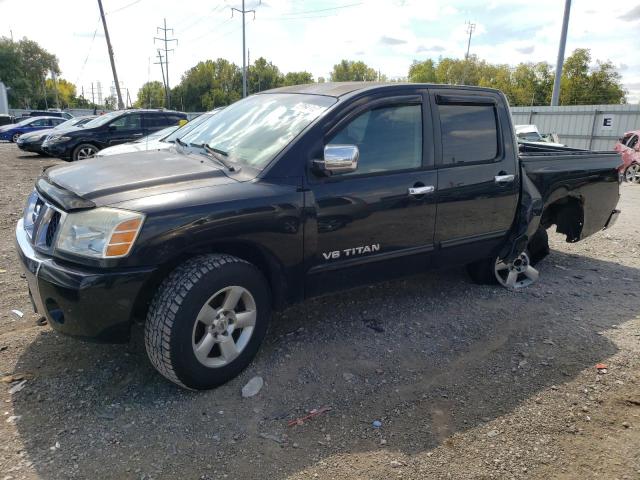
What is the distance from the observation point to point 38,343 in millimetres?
3488

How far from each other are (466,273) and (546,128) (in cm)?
2176

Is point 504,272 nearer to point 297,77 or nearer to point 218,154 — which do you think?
point 218,154

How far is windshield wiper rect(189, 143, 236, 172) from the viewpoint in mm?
3307

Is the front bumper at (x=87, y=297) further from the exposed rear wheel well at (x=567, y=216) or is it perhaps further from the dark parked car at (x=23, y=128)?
the dark parked car at (x=23, y=128)

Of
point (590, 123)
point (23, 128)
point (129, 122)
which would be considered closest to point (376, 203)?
point (129, 122)

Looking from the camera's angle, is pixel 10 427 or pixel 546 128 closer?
pixel 10 427

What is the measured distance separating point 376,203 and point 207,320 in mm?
1400

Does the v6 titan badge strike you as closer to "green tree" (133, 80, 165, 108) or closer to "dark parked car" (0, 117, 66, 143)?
"dark parked car" (0, 117, 66, 143)

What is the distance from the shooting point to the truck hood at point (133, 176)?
283cm

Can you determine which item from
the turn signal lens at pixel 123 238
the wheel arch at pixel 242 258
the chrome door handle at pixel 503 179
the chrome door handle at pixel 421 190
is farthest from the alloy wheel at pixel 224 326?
the chrome door handle at pixel 503 179

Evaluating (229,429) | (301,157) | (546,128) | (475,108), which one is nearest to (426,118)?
(475,108)

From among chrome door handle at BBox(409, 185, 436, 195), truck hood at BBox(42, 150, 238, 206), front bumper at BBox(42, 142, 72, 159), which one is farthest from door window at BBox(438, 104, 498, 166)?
front bumper at BBox(42, 142, 72, 159)

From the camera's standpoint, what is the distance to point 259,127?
3.63 meters

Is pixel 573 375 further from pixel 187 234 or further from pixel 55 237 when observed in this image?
pixel 55 237
